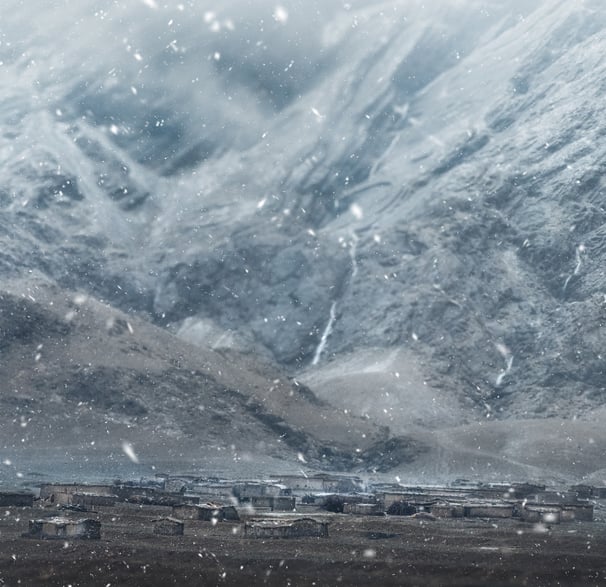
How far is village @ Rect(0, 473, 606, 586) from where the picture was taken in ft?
75.4

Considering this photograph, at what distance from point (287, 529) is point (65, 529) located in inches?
237

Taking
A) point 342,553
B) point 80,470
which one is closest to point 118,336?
point 80,470

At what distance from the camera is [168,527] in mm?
29641

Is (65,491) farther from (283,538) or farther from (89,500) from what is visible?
(283,538)

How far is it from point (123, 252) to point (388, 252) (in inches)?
1053

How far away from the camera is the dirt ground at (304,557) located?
882 inches

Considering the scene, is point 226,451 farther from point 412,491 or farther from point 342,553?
point 342,553

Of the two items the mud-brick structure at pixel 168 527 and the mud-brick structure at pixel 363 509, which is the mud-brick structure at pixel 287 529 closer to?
the mud-brick structure at pixel 168 527

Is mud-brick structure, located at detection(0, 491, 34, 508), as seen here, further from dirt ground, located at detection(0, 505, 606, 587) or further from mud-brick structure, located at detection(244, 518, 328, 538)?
mud-brick structure, located at detection(244, 518, 328, 538)

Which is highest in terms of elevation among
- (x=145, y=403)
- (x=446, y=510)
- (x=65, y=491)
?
(x=145, y=403)

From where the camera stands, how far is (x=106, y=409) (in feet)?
245

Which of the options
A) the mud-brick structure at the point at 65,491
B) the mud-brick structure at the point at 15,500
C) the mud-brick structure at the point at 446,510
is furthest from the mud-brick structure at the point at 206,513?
the mud-brick structure at the point at 446,510

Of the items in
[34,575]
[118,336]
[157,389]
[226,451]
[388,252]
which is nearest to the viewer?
[34,575]

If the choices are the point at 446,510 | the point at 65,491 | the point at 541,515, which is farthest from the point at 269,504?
the point at 541,515
